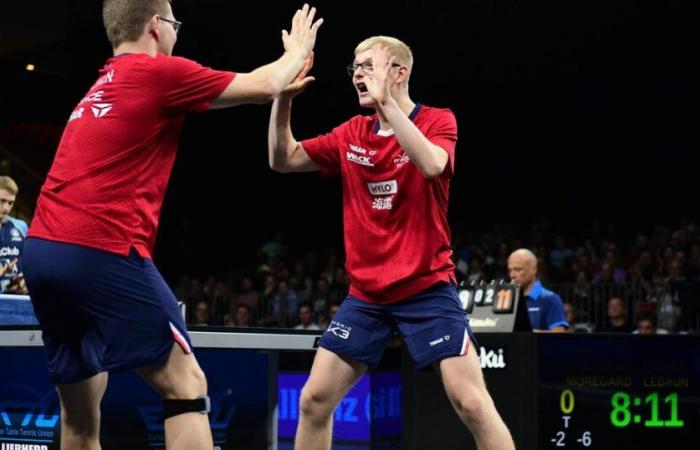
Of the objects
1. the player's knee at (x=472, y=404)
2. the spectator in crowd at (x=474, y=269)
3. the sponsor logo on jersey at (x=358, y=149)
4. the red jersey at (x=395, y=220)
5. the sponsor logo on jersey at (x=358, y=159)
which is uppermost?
the spectator in crowd at (x=474, y=269)

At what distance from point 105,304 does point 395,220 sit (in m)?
1.56

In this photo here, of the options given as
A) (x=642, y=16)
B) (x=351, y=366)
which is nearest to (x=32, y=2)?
(x=642, y=16)

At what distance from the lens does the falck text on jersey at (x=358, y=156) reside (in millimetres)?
5160

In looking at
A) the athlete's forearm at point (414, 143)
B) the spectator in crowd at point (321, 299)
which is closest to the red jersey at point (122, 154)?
the athlete's forearm at point (414, 143)

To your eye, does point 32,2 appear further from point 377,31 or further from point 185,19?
point 377,31

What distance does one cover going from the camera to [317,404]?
491cm

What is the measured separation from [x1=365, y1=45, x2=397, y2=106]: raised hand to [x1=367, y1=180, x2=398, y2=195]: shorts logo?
1.29ft

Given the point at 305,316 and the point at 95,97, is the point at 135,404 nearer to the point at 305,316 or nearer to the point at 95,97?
the point at 95,97

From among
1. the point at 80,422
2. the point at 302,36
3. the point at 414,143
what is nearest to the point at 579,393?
the point at 414,143

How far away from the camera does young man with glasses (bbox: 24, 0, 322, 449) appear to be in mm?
3875

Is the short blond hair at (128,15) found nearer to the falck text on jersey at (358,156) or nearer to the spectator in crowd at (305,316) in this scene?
the falck text on jersey at (358,156)

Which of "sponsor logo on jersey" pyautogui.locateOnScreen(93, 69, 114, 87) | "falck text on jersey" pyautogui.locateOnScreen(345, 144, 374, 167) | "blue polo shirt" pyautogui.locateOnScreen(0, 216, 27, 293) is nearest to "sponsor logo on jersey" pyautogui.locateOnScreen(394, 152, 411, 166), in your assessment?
"falck text on jersey" pyautogui.locateOnScreen(345, 144, 374, 167)

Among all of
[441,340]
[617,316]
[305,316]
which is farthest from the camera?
[305,316]

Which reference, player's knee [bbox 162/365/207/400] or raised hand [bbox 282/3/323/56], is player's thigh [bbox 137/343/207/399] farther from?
raised hand [bbox 282/3/323/56]
